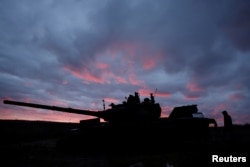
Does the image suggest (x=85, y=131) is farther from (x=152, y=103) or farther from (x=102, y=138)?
(x=152, y=103)

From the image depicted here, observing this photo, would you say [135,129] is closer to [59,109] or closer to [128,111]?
[128,111]

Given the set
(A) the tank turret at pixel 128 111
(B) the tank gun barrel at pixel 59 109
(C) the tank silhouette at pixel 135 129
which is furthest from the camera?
(B) the tank gun barrel at pixel 59 109

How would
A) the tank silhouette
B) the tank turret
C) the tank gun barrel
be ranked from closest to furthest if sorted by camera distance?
the tank silhouette, the tank turret, the tank gun barrel

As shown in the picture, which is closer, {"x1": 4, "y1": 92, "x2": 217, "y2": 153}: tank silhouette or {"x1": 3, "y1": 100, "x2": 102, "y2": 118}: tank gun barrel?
{"x1": 4, "y1": 92, "x2": 217, "y2": 153}: tank silhouette

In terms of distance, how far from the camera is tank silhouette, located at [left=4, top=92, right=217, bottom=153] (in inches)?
481

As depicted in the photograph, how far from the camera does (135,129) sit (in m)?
12.5

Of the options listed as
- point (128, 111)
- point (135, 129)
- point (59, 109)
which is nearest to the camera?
point (135, 129)

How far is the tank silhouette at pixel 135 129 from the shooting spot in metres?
12.2

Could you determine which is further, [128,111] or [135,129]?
[128,111]

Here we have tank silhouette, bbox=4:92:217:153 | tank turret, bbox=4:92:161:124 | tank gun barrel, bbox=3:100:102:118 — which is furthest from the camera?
tank gun barrel, bbox=3:100:102:118

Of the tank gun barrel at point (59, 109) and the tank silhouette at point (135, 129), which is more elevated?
the tank gun barrel at point (59, 109)

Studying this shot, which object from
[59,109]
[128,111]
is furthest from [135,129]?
[59,109]

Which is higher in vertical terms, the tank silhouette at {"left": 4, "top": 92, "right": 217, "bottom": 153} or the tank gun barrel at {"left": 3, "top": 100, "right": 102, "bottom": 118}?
the tank gun barrel at {"left": 3, "top": 100, "right": 102, "bottom": 118}

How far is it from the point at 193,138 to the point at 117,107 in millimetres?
4675
